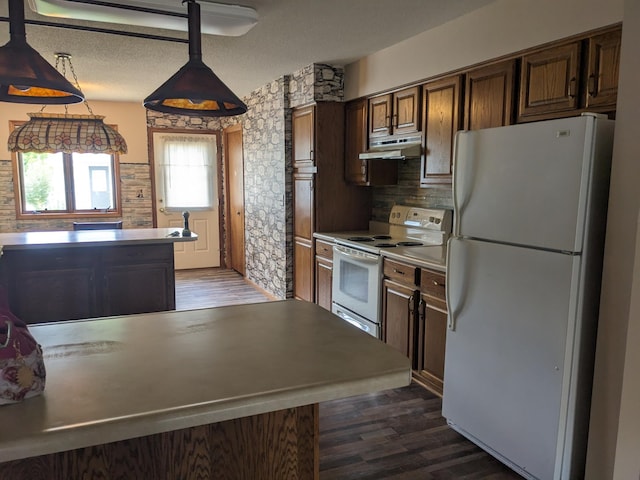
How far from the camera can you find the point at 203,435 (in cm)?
130

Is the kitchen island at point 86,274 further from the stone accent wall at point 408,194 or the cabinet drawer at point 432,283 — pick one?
the cabinet drawer at point 432,283

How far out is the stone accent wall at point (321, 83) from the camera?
172 inches

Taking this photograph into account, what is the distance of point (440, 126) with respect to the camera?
3342 mm

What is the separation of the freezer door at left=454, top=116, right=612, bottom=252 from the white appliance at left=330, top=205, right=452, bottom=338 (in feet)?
3.13

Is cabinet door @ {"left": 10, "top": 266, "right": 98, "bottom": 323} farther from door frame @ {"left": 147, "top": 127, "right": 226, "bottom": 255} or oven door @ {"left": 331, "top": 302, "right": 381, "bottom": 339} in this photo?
door frame @ {"left": 147, "top": 127, "right": 226, "bottom": 255}

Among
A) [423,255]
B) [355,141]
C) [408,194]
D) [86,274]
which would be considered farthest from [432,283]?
[86,274]

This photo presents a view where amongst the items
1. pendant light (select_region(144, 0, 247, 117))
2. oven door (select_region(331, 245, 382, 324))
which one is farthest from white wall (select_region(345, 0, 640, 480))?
oven door (select_region(331, 245, 382, 324))

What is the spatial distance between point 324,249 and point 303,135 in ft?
3.76

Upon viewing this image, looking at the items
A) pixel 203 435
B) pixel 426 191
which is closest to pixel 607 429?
pixel 203 435

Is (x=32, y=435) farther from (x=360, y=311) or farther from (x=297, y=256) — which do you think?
(x=297, y=256)

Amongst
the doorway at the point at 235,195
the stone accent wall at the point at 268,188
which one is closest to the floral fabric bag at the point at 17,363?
the stone accent wall at the point at 268,188

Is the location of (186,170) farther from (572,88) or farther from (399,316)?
(572,88)

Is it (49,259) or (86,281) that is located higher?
(49,259)

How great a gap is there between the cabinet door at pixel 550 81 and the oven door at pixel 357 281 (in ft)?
4.67
